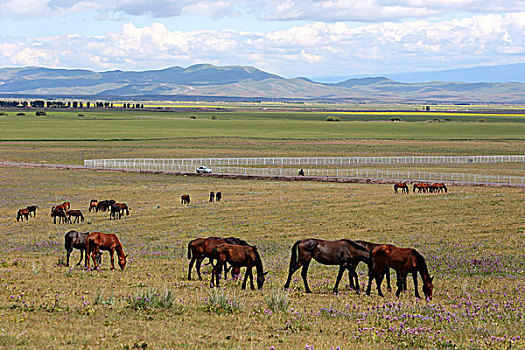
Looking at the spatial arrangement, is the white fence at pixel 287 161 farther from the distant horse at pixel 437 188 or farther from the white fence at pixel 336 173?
the distant horse at pixel 437 188

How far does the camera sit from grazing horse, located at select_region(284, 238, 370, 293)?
15.3 meters

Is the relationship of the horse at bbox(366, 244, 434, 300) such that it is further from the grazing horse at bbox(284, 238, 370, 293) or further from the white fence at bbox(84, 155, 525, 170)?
the white fence at bbox(84, 155, 525, 170)

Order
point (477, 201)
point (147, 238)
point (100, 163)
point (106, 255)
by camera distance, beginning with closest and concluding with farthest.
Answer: point (106, 255) → point (147, 238) → point (477, 201) → point (100, 163)

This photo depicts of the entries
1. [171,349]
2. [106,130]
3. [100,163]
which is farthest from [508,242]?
[106,130]

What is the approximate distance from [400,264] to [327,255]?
5.60 feet

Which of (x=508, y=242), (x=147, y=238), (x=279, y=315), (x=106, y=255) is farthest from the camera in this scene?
(x=147, y=238)

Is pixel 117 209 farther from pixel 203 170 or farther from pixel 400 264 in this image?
pixel 203 170

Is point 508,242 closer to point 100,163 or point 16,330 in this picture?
point 16,330

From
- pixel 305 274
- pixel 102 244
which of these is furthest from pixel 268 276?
pixel 102 244

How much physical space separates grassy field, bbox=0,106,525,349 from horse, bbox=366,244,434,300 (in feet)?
1.36

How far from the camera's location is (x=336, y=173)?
68438 mm

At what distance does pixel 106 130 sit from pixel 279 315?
149 m

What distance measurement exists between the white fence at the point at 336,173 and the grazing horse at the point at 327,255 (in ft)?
146

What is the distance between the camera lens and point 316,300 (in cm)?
1444
